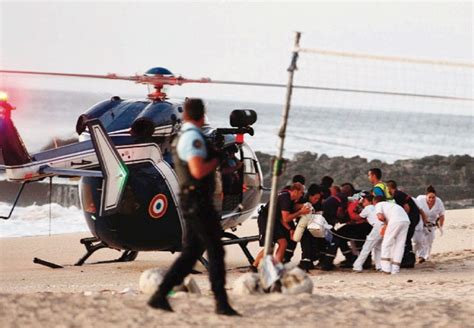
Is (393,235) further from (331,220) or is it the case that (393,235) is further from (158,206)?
(158,206)

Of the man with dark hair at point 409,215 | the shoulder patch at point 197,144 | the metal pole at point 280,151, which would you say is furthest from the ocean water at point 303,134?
the shoulder patch at point 197,144

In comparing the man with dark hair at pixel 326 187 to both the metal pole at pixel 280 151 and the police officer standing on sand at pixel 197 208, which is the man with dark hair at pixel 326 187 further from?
the police officer standing on sand at pixel 197 208

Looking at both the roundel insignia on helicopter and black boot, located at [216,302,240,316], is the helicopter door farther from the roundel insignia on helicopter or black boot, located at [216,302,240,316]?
black boot, located at [216,302,240,316]

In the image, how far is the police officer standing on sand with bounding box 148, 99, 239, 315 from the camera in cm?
1016

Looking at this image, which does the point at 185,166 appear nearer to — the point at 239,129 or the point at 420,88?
the point at 420,88

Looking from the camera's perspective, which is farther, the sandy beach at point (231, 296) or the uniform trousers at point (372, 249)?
the uniform trousers at point (372, 249)

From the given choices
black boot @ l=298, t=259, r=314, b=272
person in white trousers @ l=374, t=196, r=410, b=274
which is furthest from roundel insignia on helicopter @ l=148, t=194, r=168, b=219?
person in white trousers @ l=374, t=196, r=410, b=274

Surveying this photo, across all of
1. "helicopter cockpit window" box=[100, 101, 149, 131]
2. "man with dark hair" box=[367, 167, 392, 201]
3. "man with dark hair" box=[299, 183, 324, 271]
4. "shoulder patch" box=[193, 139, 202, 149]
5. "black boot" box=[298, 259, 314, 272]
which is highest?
"shoulder patch" box=[193, 139, 202, 149]

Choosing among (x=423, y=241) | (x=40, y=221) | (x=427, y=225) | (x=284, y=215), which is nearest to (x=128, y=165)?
(x=284, y=215)

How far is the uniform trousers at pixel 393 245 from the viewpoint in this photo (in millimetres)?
16938

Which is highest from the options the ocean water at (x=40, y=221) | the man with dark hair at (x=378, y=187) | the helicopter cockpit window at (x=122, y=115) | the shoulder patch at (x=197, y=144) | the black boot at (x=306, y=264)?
the shoulder patch at (x=197, y=144)

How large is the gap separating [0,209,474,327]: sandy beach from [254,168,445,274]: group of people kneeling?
0.95 ft

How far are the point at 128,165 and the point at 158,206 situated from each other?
0.72m

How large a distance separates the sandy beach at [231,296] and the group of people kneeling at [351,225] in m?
0.29
